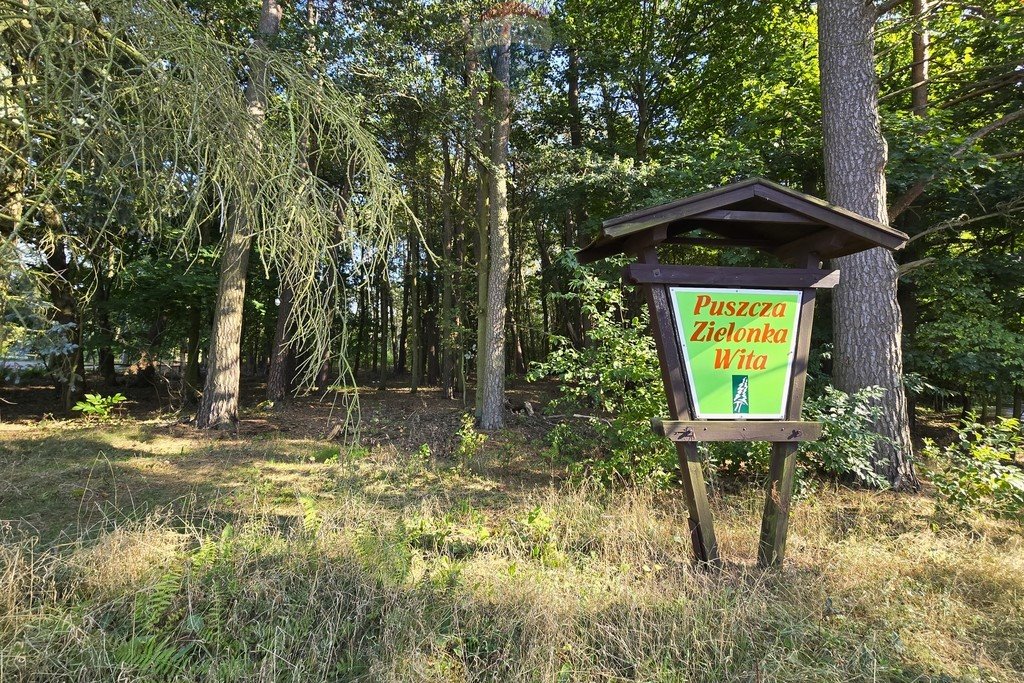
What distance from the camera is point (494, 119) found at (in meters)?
10.6

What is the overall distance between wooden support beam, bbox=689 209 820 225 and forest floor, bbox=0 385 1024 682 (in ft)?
8.56

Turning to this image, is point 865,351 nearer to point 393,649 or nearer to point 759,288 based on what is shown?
point 759,288

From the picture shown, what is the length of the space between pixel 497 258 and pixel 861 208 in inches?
259

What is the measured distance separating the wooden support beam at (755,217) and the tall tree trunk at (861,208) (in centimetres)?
314

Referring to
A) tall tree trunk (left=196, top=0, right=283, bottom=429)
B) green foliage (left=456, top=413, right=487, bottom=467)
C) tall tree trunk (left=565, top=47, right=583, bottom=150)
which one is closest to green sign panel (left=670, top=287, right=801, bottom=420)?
green foliage (left=456, top=413, right=487, bottom=467)

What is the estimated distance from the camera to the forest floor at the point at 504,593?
8.85 feet

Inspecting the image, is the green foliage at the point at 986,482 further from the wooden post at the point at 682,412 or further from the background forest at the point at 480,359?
the wooden post at the point at 682,412

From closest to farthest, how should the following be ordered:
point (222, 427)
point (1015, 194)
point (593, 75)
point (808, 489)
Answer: point (808, 489) → point (1015, 194) → point (222, 427) → point (593, 75)

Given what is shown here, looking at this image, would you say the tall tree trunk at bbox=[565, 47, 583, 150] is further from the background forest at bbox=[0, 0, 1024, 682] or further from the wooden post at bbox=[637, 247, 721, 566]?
the wooden post at bbox=[637, 247, 721, 566]

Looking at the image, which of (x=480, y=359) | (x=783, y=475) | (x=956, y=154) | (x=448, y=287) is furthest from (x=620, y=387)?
(x=448, y=287)

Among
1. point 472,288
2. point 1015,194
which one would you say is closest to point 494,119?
point 472,288

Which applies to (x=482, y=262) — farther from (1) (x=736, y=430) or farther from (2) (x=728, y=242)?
(1) (x=736, y=430)

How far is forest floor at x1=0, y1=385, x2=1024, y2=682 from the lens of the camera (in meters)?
2.70

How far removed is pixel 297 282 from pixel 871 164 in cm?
705
